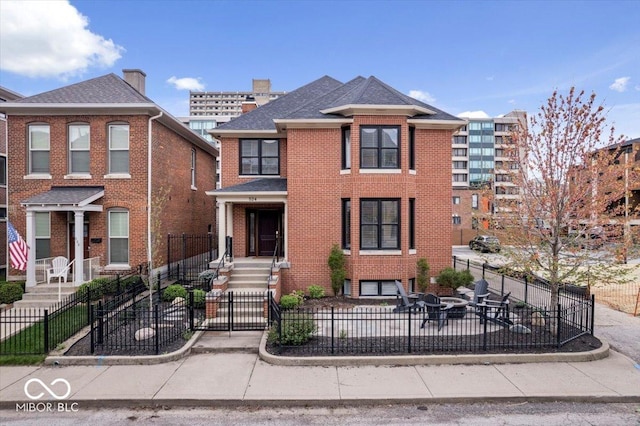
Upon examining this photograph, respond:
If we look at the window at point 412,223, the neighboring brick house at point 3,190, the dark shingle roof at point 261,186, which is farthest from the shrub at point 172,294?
the neighboring brick house at point 3,190

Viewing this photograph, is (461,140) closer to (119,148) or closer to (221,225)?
(221,225)

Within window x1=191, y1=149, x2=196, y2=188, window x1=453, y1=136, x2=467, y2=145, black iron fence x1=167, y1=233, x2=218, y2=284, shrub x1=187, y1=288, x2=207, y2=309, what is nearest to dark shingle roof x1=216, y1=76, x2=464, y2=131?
window x1=191, y1=149, x2=196, y2=188

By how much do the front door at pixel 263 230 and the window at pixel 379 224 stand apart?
438cm

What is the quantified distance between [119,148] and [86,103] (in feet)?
6.93

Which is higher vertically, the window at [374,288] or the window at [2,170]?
the window at [2,170]

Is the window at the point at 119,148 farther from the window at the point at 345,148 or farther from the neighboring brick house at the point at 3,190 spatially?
the window at the point at 345,148

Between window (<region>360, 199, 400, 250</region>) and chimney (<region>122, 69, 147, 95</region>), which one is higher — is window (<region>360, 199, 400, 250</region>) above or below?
below

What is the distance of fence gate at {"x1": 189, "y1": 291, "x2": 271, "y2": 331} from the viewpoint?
34.3ft

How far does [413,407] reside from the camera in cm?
673

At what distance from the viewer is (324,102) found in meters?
16.0

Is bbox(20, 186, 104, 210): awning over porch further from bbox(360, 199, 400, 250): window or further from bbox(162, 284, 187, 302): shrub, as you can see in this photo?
bbox(360, 199, 400, 250): window

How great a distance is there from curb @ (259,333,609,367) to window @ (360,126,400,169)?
302 inches

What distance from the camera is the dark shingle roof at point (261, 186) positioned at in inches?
595

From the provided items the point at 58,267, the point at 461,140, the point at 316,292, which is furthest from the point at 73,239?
the point at 461,140
